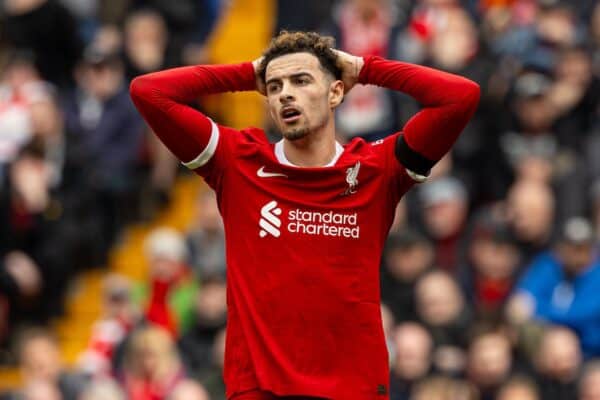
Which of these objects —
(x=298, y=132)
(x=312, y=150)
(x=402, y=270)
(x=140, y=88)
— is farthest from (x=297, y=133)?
(x=402, y=270)

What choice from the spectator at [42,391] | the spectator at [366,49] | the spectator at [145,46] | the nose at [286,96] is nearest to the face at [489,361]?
the spectator at [366,49]

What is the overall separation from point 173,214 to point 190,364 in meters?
2.40

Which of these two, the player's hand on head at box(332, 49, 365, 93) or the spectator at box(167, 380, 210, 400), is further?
the spectator at box(167, 380, 210, 400)

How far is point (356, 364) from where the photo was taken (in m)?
6.78

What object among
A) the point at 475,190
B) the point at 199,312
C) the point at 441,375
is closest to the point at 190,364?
the point at 199,312

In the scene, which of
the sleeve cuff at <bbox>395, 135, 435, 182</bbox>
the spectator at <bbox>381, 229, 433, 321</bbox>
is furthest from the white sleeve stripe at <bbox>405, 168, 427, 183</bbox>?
the spectator at <bbox>381, 229, 433, 321</bbox>

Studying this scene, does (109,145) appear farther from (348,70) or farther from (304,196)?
(304,196)

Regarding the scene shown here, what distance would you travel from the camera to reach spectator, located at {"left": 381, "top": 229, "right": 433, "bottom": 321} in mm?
11407

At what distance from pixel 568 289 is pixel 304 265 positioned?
498 cm

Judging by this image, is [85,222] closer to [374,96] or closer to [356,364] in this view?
[374,96]

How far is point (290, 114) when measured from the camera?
6863 millimetres

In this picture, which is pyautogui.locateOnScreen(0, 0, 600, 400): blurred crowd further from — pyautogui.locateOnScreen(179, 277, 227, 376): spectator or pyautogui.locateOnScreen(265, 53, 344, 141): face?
pyautogui.locateOnScreen(265, 53, 344, 141): face

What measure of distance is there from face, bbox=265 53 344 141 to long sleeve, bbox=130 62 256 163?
7.6 inches

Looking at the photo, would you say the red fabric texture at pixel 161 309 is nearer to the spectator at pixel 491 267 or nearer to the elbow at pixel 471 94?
the spectator at pixel 491 267
